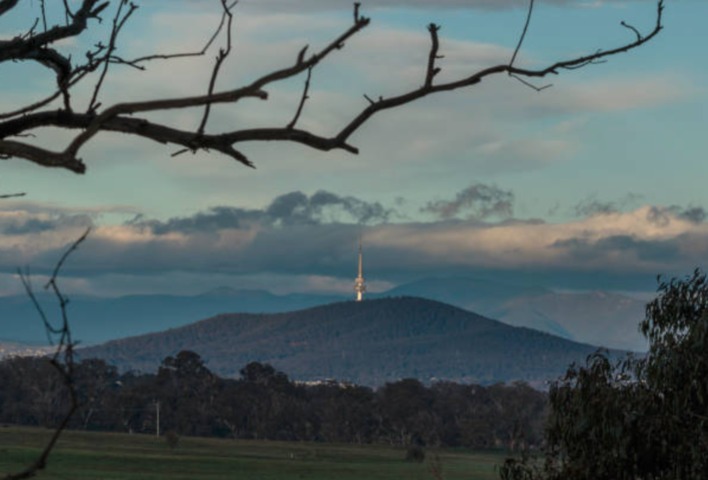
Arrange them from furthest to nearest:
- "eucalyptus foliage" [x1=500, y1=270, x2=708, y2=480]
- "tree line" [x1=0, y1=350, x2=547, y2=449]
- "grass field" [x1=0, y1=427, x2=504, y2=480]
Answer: "tree line" [x1=0, y1=350, x2=547, y2=449] → "grass field" [x1=0, y1=427, x2=504, y2=480] → "eucalyptus foliage" [x1=500, y1=270, x2=708, y2=480]

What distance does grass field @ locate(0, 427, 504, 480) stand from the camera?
93.5 m

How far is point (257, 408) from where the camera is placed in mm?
141125

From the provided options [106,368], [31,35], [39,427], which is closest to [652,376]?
[31,35]

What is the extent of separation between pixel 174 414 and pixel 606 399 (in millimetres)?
117311

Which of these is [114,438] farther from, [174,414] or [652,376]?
[652,376]

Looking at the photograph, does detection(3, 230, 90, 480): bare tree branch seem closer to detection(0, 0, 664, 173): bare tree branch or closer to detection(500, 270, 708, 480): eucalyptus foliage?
detection(0, 0, 664, 173): bare tree branch

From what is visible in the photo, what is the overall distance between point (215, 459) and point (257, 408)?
33201 millimetres

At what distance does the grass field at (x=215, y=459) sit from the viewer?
307 ft

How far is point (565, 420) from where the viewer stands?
2722 centimetres

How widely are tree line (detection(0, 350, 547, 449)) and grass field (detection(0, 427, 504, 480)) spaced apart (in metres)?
7.60

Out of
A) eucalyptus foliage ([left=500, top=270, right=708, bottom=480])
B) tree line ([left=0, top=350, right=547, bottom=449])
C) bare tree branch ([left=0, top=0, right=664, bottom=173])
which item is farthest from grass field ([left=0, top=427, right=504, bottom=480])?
bare tree branch ([left=0, top=0, right=664, bottom=173])

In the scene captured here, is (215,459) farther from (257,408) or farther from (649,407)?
(649,407)

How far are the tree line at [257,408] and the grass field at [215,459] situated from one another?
760cm

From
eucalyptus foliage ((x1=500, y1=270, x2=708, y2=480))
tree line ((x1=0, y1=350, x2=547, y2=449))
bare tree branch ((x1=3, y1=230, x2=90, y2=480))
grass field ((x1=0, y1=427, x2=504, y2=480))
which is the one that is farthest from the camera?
tree line ((x1=0, y1=350, x2=547, y2=449))
